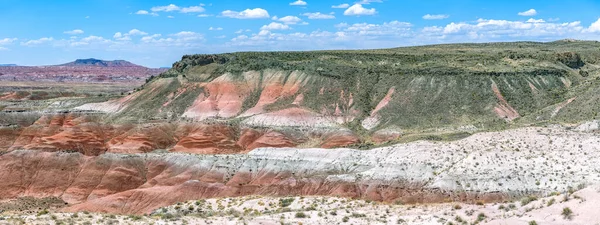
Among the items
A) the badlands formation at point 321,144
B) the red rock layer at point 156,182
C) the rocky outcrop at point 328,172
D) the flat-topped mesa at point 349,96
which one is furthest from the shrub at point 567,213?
the flat-topped mesa at point 349,96

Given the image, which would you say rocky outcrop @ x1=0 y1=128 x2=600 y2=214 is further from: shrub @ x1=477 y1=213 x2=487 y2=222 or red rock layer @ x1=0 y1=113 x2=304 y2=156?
shrub @ x1=477 y1=213 x2=487 y2=222

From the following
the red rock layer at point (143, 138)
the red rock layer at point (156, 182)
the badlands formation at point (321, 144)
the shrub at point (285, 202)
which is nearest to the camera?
the badlands formation at point (321, 144)

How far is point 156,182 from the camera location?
61.3 m

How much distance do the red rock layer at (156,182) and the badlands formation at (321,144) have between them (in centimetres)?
17

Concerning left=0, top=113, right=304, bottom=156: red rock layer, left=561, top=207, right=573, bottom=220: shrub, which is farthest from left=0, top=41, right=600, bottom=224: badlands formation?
left=0, top=113, right=304, bottom=156: red rock layer

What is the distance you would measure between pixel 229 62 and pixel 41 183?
165 ft

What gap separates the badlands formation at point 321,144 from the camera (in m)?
38.6

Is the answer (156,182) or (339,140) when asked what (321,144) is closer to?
(339,140)

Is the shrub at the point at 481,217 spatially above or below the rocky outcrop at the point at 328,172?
above

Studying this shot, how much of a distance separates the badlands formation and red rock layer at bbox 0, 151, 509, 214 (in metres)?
0.17

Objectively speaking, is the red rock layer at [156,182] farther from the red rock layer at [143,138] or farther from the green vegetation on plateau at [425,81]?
the green vegetation on plateau at [425,81]

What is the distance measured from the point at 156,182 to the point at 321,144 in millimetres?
23989

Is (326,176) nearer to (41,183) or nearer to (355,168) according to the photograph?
(355,168)

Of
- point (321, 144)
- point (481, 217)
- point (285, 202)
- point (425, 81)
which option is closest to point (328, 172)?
point (285, 202)
